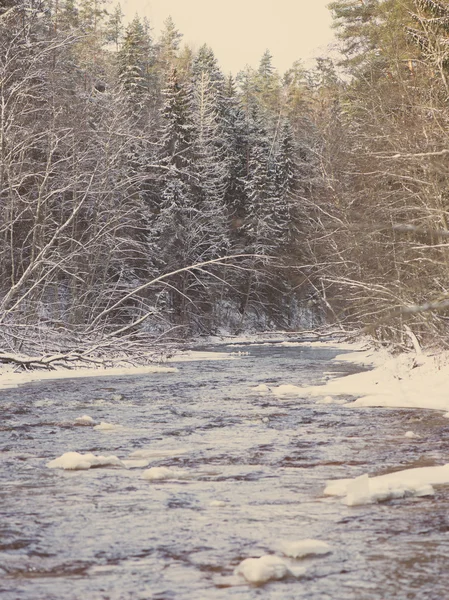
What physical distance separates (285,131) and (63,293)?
855 inches

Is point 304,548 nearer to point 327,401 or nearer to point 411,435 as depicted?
point 411,435

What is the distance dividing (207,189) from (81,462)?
38300mm

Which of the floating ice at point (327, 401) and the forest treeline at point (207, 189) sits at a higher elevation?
the forest treeline at point (207, 189)

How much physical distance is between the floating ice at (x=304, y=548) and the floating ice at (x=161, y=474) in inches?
A: 103

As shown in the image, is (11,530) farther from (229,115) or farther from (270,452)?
(229,115)

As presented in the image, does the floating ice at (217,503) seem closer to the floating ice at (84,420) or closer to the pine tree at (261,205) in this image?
the floating ice at (84,420)

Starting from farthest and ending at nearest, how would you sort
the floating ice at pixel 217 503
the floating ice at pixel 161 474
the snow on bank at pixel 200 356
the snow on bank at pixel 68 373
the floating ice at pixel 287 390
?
the snow on bank at pixel 200 356
the snow on bank at pixel 68 373
the floating ice at pixel 287 390
the floating ice at pixel 161 474
the floating ice at pixel 217 503

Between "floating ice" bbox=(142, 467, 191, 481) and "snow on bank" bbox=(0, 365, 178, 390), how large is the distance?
9099mm

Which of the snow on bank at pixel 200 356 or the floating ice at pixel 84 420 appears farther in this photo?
the snow on bank at pixel 200 356

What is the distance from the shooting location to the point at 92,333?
19.4m

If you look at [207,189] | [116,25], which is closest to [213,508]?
[207,189]

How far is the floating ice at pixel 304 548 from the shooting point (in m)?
5.20

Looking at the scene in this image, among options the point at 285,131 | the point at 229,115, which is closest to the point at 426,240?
the point at 285,131

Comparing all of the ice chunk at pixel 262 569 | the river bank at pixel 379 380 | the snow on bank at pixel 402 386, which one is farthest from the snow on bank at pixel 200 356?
the ice chunk at pixel 262 569
